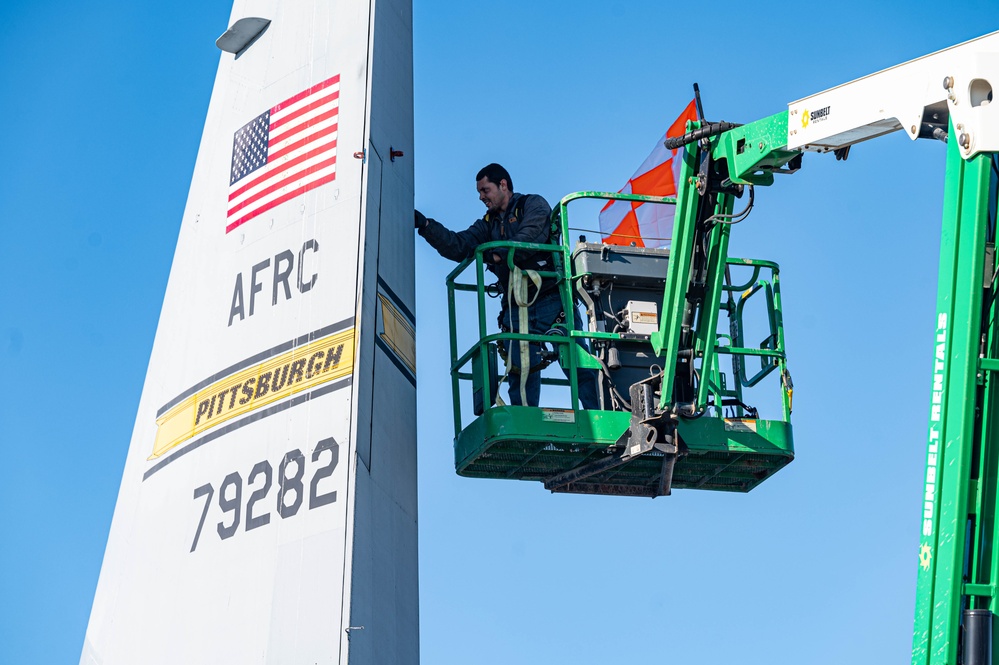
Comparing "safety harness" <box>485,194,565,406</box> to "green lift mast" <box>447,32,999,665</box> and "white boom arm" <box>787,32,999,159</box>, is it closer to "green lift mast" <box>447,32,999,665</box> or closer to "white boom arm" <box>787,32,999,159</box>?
"green lift mast" <box>447,32,999,665</box>

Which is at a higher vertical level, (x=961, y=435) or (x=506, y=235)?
(x=506, y=235)

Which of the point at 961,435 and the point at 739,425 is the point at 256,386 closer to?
the point at 739,425

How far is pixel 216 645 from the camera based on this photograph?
11.9 meters

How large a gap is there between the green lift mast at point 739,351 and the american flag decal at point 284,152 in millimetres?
1700

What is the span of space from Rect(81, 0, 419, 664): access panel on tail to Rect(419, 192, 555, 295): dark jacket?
0.49m

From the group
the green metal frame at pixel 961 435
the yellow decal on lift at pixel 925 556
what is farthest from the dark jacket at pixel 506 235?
the yellow decal on lift at pixel 925 556

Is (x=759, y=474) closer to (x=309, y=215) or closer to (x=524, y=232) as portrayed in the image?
(x=524, y=232)

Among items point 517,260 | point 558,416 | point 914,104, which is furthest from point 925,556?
point 517,260

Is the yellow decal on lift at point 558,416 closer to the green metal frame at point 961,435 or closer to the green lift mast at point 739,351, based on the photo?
the green lift mast at point 739,351

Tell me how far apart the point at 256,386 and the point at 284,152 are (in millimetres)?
2368

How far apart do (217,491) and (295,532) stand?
128cm

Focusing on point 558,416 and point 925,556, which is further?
point 558,416

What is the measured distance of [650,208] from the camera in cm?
1375

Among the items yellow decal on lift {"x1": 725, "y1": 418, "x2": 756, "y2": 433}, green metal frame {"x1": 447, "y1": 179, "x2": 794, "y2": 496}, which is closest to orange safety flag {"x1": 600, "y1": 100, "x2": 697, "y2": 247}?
green metal frame {"x1": 447, "y1": 179, "x2": 794, "y2": 496}
